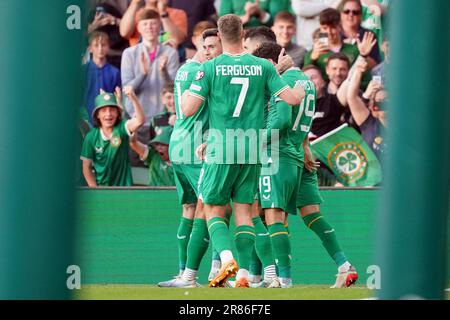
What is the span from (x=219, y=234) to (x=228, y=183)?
40cm

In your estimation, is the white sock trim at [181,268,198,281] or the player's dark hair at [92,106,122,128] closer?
the white sock trim at [181,268,198,281]

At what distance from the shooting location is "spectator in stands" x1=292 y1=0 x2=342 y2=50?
12.6 m

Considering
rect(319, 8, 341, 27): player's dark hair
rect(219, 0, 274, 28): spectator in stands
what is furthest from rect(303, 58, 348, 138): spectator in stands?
rect(219, 0, 274, 28): spectator in stands

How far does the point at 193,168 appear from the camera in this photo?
33.5 feet

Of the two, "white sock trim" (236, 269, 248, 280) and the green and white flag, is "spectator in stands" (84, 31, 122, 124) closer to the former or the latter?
the green and white flag

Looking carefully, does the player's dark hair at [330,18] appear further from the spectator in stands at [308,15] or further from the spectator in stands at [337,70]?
the spectator in stands at [337,70]

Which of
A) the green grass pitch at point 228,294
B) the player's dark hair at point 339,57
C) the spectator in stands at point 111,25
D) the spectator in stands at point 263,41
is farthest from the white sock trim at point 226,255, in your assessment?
the spectator in stands at point 111,25

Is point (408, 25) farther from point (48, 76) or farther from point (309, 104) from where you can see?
point (309, 104)

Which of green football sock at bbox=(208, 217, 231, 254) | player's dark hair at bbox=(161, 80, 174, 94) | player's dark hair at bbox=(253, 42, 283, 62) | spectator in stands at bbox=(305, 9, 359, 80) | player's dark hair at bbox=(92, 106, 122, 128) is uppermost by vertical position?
spectator in stands at bbox=(305, 9, 359, 80)

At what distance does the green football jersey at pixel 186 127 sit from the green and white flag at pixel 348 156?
2.55 m

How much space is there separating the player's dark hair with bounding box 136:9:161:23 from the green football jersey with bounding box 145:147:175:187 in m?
1.43

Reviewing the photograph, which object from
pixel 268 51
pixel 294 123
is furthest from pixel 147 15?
pixel 294 123

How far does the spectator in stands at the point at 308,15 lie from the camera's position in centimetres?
1262

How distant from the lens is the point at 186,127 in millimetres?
10328
